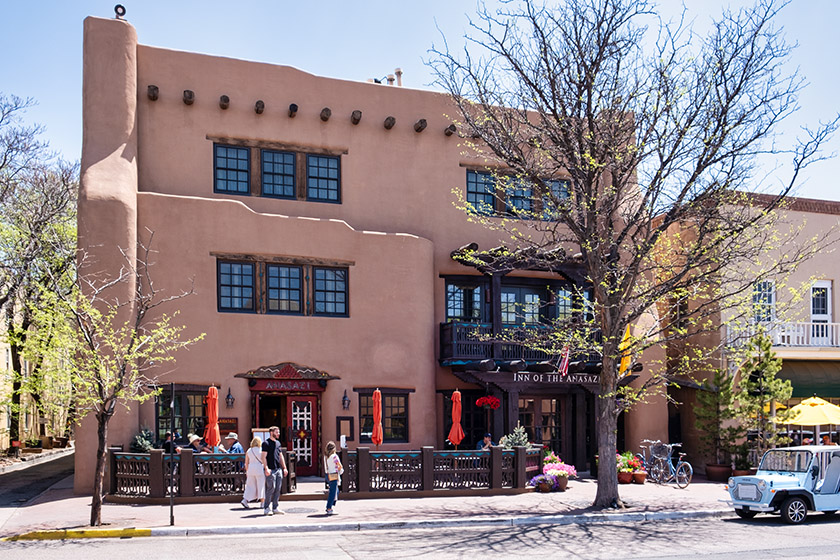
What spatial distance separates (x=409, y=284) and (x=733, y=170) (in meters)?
9.66

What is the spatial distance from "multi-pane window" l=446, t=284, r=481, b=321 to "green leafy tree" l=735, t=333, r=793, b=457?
26.6ft

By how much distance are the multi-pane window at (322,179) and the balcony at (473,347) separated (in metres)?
5.16

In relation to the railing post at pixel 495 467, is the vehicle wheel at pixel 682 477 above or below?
below

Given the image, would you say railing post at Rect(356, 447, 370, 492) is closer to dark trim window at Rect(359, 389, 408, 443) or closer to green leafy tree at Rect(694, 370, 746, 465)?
dark trim window at Rect(359, 389, 408, 443)

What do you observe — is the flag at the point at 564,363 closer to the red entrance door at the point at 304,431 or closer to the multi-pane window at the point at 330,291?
the multi-pane window at the point at 330,291

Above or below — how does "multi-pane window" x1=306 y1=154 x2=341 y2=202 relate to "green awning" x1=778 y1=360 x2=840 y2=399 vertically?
above

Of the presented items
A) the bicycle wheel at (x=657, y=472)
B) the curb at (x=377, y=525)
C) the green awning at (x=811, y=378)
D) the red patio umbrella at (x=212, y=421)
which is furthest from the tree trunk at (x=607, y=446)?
the green awning at (x=811, y=378)

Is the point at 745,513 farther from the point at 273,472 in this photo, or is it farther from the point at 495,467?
the point at 273,472

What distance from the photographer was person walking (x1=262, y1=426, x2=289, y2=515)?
57.6ft

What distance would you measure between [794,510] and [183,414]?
48.2ft

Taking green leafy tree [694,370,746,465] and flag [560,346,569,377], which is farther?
green leafy tree [694,370,746,465]

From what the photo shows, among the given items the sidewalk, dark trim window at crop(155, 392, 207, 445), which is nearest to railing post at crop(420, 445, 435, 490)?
the sidewalk

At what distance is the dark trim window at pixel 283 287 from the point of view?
23.5 m

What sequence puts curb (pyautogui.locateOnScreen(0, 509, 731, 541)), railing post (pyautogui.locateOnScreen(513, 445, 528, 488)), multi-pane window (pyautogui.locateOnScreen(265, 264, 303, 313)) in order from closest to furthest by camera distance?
curb (pyautogui.locateOnScreen(0, 509, 731, 541)), railing post (pyautogui.locateOnScreen(513, 445, 528, 488)), multi-pane window (pyautogui.locateOnScreen(265, 264, 303, 313))
